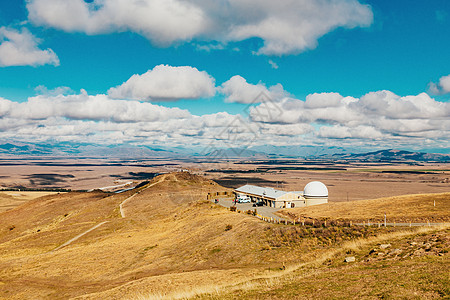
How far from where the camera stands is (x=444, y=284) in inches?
607

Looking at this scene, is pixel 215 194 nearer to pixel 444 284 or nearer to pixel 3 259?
pixel 3 259

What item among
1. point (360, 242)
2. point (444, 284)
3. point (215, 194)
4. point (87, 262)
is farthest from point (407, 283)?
point (215, 194)

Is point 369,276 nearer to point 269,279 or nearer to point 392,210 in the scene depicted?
point 269,279

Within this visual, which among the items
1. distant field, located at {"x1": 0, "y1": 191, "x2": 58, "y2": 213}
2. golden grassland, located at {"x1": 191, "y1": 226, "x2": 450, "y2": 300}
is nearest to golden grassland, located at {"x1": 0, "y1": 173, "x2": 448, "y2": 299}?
golden grassland, located at {"x1": 191, "y1": 226, "x2": 450, "y2": 300}

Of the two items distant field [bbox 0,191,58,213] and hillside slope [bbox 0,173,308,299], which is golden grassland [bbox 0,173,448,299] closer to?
hillside slope [bbox 0,173,308,299]

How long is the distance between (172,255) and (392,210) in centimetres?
4379

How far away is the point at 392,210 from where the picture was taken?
2229 inches

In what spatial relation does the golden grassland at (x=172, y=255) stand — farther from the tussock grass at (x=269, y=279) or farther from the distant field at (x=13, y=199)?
the distant field at (x=13, y=199)

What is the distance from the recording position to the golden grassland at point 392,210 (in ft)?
154

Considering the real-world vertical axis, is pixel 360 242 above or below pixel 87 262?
above

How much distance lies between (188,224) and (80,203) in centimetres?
5869

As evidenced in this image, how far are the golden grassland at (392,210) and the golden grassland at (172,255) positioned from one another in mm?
15211

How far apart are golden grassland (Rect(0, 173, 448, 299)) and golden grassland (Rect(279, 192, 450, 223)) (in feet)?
49.9

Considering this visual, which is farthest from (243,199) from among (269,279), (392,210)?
(269,279)
